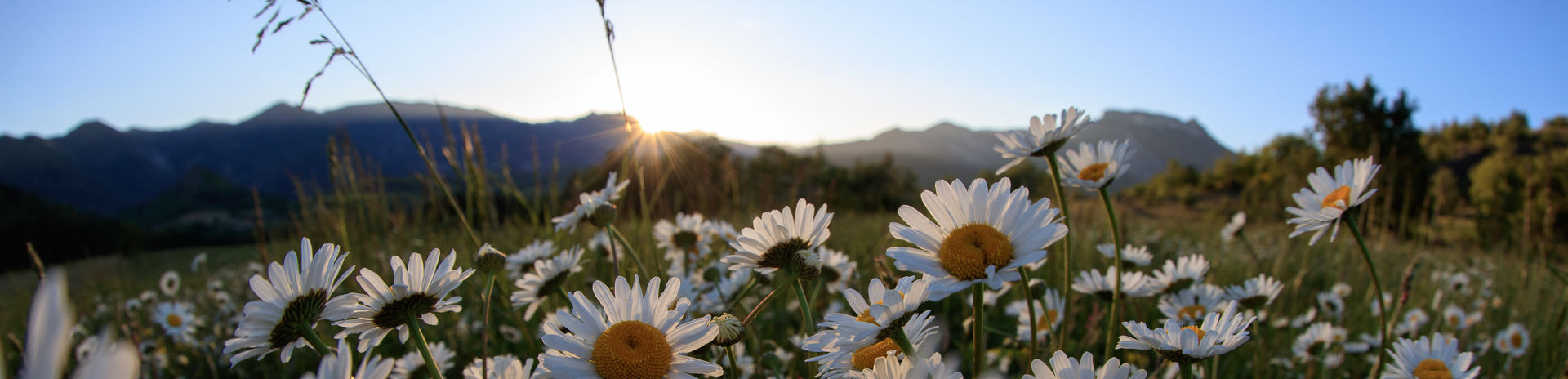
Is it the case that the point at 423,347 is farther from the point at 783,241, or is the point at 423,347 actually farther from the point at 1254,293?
the point at 1254,293

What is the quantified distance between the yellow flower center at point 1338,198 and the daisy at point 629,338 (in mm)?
1313

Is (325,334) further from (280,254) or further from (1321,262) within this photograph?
(1321,262)

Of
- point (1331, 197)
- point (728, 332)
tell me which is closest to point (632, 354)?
point (728, 332)

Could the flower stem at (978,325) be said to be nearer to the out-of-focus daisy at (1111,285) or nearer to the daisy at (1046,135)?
the daisy at (1046,135)

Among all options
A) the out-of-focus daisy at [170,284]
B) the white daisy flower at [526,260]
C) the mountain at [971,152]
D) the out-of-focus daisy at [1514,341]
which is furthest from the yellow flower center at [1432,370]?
the mountain at [971,152]

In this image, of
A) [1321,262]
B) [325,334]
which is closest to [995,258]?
[325,334]

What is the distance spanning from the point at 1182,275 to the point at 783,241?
3.84 feet

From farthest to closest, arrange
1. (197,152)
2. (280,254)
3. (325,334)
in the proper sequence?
(197,152)
(280,254)
(325,334)

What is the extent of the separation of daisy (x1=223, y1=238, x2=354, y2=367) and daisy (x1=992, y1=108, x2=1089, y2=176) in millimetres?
1184

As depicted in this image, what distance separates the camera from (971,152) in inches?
977

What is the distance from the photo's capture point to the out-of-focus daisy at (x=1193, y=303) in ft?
5.13

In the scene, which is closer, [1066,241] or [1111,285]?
[1066,241]

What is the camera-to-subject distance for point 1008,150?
147 cm

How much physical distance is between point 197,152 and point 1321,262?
143207 millimetres
